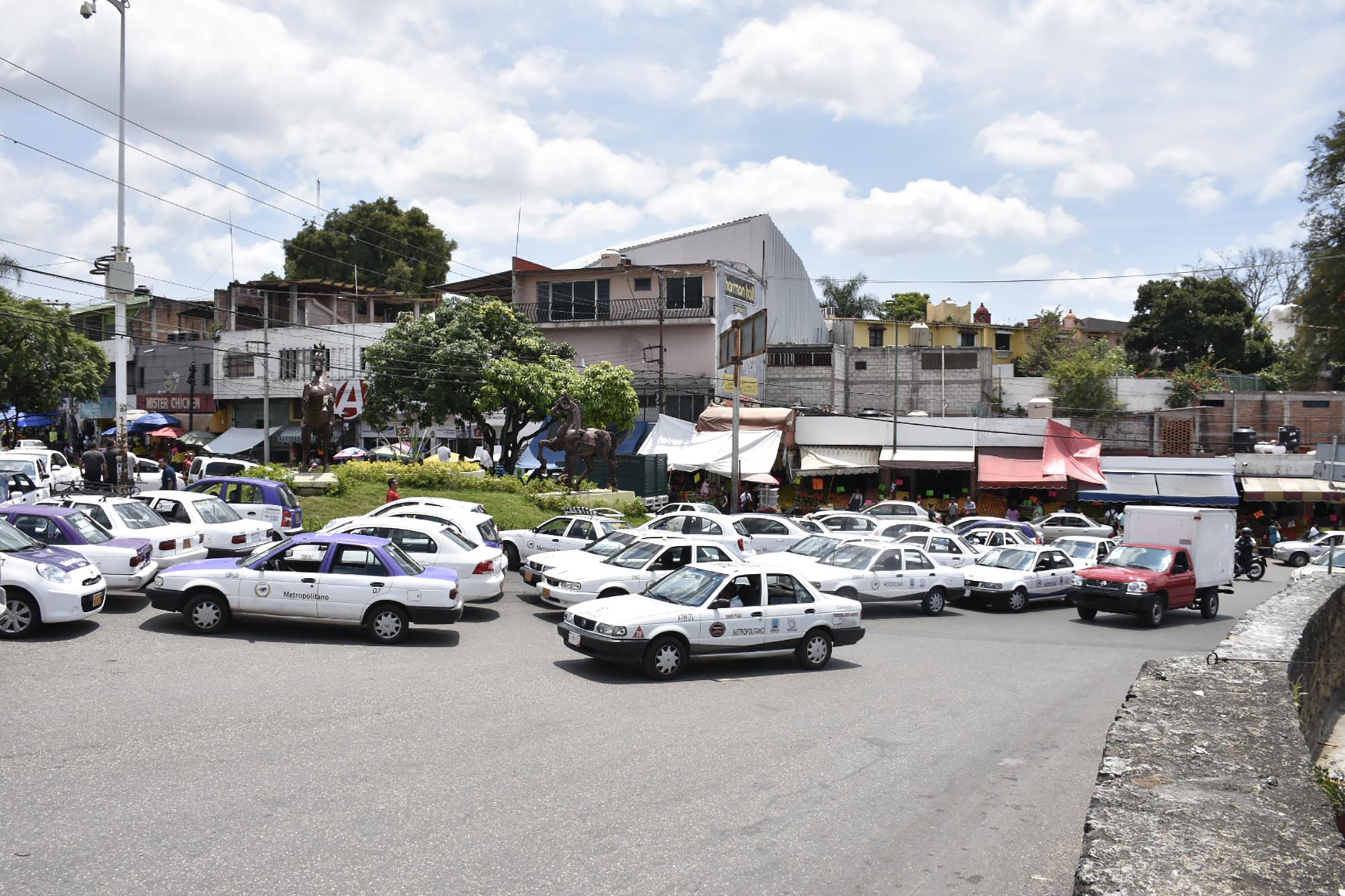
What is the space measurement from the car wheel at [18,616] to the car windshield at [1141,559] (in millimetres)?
19865

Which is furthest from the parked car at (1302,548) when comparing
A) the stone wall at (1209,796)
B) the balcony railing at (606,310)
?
the stone wall at (1209,796)

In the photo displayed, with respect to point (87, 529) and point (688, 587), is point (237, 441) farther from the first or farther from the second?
point (688, 587)

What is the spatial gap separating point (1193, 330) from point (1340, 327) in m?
12.7

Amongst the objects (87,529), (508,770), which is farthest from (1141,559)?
(87,529)

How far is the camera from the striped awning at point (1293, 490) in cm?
3666

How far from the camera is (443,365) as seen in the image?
3897 centimetres

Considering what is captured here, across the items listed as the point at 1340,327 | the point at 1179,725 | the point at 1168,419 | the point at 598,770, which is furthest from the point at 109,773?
the point at 1340,327

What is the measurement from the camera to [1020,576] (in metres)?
22.2

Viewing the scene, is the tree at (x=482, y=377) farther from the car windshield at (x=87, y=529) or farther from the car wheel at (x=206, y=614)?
the car wheel at (x=206, y=614)

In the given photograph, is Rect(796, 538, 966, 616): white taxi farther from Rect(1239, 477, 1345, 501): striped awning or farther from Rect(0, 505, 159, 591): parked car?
Rect(1239, 477, 1345, 501): striped awning

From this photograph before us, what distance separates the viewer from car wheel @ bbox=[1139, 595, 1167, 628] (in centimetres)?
1981

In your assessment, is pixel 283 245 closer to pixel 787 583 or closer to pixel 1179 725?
pixel 787 583

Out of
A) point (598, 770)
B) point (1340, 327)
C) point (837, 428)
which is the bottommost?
point (598, 770)

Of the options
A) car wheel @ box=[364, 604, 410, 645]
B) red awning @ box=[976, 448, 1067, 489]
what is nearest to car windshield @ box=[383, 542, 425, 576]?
car wheel @ box=[364, 604, 410, 645]
